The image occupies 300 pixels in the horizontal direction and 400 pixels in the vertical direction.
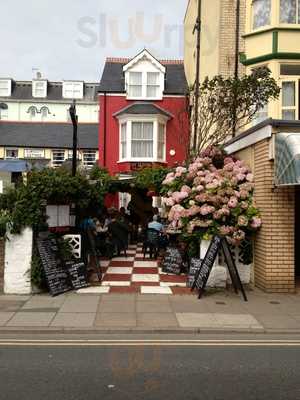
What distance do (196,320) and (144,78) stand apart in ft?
68.7

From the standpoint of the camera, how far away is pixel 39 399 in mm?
4785

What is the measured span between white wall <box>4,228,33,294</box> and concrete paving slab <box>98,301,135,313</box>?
6.21ft

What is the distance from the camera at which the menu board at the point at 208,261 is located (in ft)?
33.0

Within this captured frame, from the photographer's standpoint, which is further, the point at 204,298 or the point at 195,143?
the point at 195,143

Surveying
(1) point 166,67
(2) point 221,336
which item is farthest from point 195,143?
(1) point 166,67

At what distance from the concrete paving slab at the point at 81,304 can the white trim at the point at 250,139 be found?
476cm

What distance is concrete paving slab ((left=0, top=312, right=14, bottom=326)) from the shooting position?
26.1 feet

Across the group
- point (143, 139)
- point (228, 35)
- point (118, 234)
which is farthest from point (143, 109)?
point (118, 234)

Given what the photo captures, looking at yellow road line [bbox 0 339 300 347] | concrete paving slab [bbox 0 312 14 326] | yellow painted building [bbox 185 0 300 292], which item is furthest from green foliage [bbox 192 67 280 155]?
yellow road line [bbox 0 339 300 347]

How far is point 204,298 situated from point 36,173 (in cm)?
434

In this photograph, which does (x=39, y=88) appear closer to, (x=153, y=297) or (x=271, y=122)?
(x=271, y=122)

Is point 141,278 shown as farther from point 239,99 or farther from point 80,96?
point 80,96

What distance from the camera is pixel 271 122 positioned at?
10.4m

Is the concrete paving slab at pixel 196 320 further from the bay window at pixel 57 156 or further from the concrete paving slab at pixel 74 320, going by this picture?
the bay window at pixel 57 156
